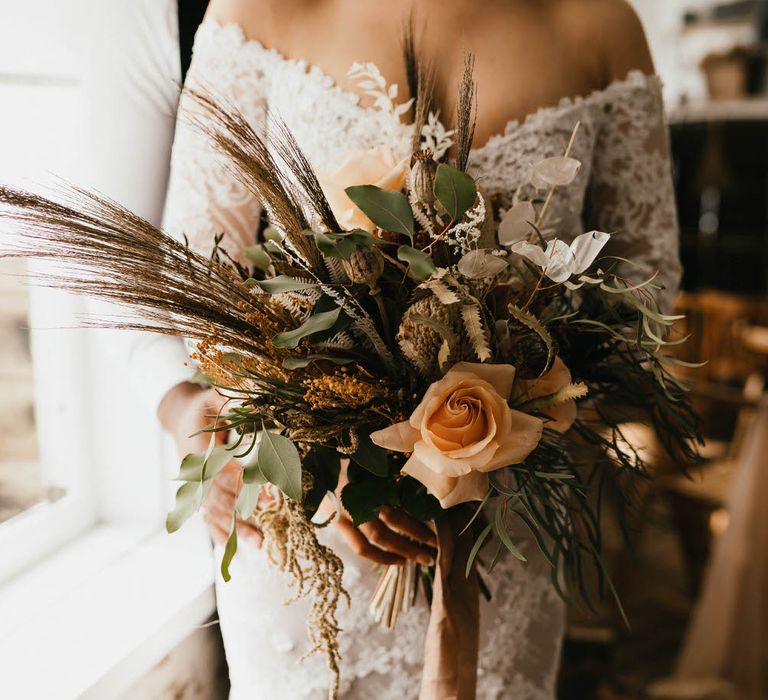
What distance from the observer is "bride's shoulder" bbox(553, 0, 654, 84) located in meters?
1.04

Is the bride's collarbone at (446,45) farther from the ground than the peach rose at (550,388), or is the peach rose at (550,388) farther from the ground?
the bride's collarbone at (446,45)

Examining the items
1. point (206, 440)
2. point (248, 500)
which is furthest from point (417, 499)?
point (206, 440)

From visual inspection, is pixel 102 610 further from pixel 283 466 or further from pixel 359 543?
pixel 283 466

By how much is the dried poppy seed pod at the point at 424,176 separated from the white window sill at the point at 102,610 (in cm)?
72

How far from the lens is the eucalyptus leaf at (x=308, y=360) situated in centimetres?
64

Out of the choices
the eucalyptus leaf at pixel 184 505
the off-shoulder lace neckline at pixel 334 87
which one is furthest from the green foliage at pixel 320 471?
the off-shoulder lace neckline at pixel 334 87

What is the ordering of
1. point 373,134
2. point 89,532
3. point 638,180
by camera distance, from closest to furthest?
point 373,134
point 638,180
point 89,532

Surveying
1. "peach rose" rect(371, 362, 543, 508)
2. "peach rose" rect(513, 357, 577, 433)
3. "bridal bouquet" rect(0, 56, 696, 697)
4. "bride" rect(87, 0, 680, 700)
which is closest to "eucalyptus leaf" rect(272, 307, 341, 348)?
"bridal bouquet" rect(0, 56, 696, 697)

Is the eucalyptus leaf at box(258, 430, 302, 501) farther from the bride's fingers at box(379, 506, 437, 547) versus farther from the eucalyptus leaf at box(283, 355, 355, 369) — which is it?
the bride's fingers at box(379, 506, 437, 547)

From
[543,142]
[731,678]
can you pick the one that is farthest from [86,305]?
[731,678]

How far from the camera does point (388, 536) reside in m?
0.85

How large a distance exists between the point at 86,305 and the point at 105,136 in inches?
10.9

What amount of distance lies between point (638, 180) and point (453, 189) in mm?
526

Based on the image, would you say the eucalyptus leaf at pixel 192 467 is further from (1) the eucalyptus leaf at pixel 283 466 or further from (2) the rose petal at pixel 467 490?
(2) the rose petal at pixel 467 490
